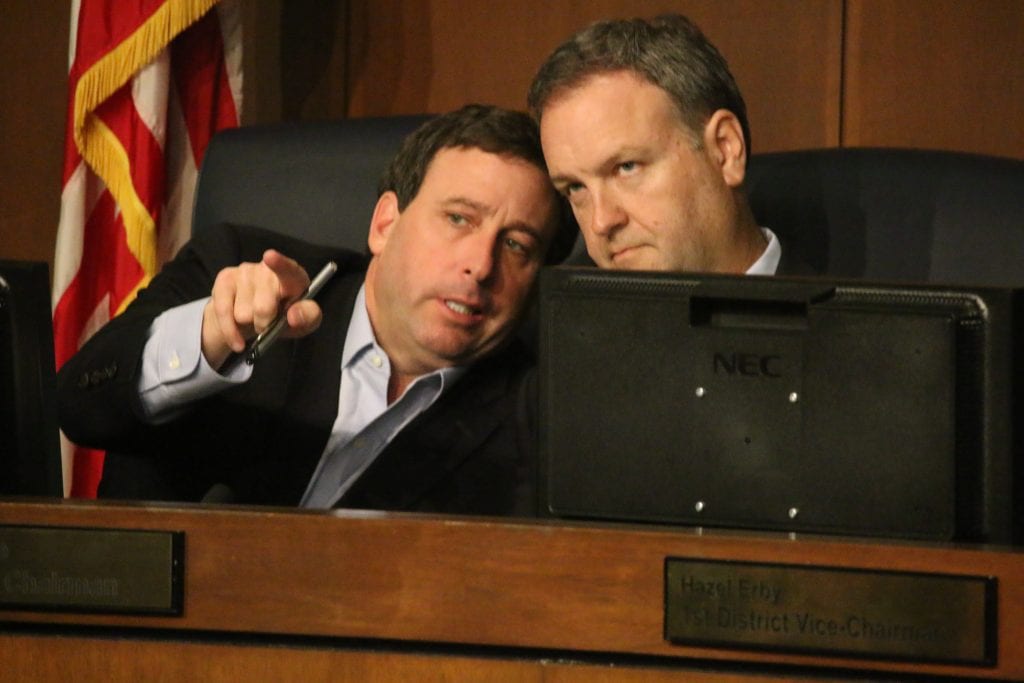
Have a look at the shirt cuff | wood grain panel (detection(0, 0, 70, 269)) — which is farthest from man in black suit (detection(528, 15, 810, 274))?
wood grain panel (detection(0, 0, 70, 269))

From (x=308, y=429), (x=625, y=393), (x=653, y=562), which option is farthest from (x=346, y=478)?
(x=653, y=562)

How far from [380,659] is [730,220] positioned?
3.57 feet

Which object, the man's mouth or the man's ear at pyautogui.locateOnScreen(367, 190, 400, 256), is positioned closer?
the man's mouth

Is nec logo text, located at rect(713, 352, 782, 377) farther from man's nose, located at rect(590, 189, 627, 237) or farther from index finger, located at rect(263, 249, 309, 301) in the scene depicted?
man's nose, located at rect(590, 189, 627, 237)

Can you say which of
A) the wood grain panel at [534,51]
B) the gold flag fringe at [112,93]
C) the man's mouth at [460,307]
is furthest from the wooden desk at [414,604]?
the wood grain panel at [534,51]

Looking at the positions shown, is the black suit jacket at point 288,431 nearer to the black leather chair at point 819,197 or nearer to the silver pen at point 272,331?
the black leather chair at point 819,197

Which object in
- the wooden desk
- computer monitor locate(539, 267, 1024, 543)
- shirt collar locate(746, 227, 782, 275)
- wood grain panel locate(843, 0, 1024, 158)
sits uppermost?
wood grain panel locate(843, 0, 1024, 158)

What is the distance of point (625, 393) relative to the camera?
996mm

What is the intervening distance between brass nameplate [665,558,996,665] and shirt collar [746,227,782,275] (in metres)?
1.05

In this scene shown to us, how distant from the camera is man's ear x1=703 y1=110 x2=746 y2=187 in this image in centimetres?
181

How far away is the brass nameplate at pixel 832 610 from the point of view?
0.81 m

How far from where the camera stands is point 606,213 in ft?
5.78

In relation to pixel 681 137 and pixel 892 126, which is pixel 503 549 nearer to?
pixel 681 137

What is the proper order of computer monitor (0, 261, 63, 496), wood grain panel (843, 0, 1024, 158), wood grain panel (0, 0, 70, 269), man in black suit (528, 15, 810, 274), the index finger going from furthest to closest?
wood grain panel (0, 0, 70, 269), wood grain panel (843, 0, 1024, 158), man in black suit (528, 15, 810, 274), the index finger, computer monitor (0, 261, 63, 496)
